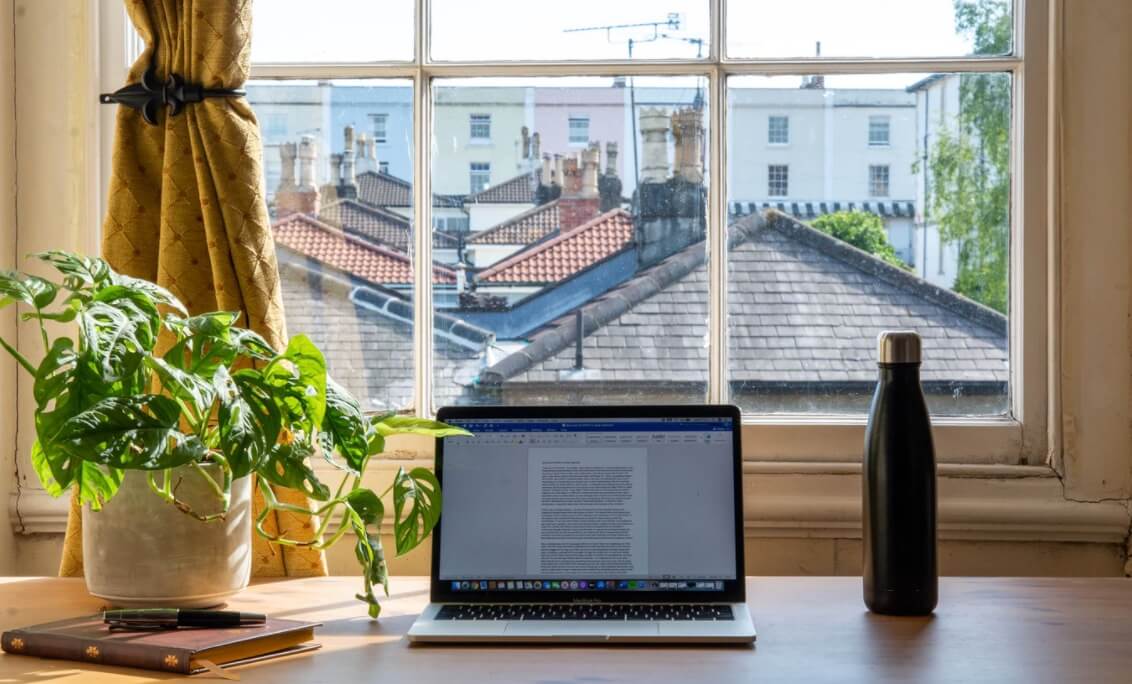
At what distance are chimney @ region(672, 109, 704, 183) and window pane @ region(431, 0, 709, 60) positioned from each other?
0.10 m

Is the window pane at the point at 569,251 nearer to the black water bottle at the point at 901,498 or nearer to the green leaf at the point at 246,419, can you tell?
the black water bottle at the point at 901,498

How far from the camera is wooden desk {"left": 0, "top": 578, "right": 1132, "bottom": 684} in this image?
997 mm

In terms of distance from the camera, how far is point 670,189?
1648mm

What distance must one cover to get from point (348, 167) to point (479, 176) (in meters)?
0.19

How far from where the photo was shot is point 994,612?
3.93 ft

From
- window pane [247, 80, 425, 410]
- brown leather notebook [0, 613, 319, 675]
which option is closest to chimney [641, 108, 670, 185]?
window pane [247, 80, 425, 410]

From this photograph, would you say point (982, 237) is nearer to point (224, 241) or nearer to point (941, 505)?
point (941, 505)

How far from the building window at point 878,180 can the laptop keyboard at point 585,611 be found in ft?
2.26

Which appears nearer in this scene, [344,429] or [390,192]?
[344,429]

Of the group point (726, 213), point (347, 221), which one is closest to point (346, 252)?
point (347, 221)

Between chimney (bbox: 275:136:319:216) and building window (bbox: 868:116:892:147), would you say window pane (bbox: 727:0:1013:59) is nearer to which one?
building window (bbox: 868:116:892:147)

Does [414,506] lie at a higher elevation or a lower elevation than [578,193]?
lower

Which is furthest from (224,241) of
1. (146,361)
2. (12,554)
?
(12,554)

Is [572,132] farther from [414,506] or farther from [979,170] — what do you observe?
[414,506]
